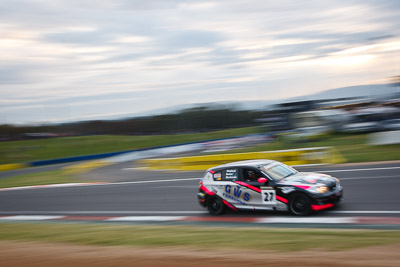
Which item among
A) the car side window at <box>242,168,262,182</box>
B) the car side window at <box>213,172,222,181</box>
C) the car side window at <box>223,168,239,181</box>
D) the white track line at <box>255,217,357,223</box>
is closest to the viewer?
the white track line at <box>255,217,357,223</box>

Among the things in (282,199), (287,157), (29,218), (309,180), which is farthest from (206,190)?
(287,157)

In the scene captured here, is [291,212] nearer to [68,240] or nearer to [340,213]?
[340,213]

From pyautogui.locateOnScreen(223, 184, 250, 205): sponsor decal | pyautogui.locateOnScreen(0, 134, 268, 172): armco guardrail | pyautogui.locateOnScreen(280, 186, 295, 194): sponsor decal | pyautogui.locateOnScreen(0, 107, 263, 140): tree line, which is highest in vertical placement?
pyautogui.locateOnScreen(0, 107, 263, 140): tree line

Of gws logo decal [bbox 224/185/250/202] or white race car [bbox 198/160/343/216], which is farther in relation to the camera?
gws logo decal [bbox 224/185/250/202]

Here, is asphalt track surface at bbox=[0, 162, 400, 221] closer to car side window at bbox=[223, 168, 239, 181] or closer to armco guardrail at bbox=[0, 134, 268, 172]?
car side window at bbox=[223, 168, 239, 181]

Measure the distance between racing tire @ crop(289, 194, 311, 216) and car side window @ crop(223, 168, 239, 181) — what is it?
1.52 m

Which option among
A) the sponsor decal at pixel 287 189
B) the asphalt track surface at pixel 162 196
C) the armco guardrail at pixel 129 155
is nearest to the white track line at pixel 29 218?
the asphalt track surface at pixel 162 196

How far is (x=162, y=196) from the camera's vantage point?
1415 centimetres

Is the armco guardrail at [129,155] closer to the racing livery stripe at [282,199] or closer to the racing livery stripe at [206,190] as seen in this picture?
the racing livery stripe at [206,190]

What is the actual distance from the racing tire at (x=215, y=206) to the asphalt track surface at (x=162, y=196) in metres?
0.20

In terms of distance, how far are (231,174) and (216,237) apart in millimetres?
3594

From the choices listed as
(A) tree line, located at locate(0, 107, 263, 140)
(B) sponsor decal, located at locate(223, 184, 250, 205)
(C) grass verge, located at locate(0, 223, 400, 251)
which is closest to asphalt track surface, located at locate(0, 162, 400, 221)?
(B) sponsor decal, located at locate(223, 184, 250, 205)

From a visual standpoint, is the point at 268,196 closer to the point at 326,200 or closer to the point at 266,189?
the point at 266,189

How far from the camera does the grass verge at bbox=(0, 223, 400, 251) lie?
565 centimetres
